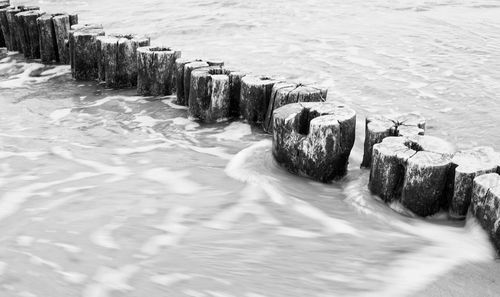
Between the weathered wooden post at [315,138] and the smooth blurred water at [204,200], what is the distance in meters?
0.11

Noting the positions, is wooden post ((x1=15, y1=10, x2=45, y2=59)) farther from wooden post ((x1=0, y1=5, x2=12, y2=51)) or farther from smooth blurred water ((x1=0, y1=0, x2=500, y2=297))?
wooden post ((x1=0, y1=5, x2=12, y2=51))

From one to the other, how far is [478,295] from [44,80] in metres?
6.14

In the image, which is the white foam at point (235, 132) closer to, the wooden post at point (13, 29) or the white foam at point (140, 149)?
the white foam at point (140, 149)

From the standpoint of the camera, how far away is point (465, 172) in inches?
123

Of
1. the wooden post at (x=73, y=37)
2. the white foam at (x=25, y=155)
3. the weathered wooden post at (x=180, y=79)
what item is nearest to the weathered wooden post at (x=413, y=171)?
the weathered wooden post at (x=180, y=79)

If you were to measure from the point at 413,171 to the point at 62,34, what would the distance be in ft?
19.3

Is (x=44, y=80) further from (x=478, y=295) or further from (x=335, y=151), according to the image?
(x=478, y=295)

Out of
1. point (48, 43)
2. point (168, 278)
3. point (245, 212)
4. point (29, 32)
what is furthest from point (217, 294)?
point (29, 32)

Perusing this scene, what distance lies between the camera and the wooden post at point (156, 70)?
587cm

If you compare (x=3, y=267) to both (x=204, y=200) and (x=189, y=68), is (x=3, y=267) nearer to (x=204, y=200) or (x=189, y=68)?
(x=204, y=200)

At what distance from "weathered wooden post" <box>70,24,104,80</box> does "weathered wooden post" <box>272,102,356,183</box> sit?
11.8 feet

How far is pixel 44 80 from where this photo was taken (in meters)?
6.96

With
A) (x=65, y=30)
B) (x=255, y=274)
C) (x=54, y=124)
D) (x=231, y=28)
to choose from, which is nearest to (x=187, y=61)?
(x=54, y=124)

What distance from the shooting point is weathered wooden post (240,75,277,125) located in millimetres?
4855
